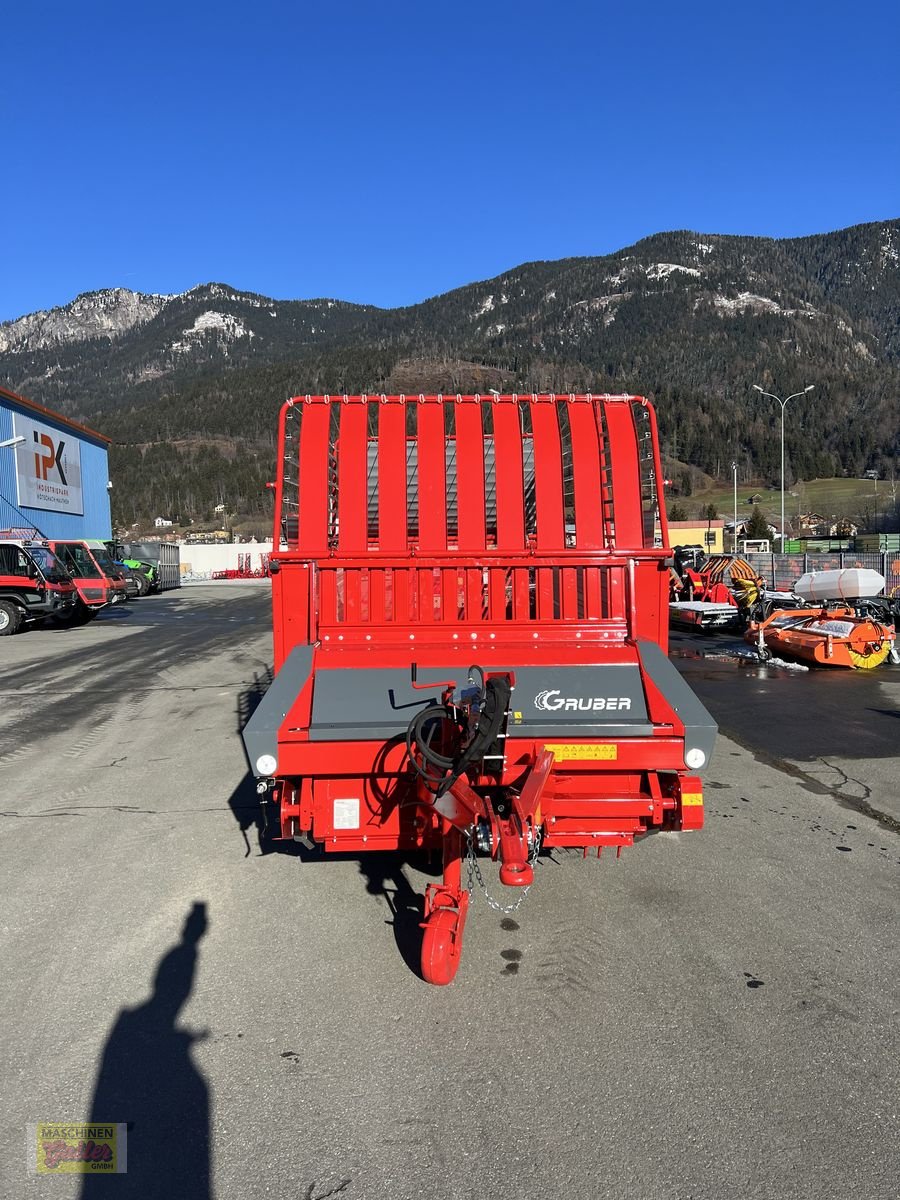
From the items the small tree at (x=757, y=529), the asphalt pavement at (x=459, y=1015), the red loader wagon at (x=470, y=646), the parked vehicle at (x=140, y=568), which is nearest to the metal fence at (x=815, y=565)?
the red loader wagon at (x=470, y=646)

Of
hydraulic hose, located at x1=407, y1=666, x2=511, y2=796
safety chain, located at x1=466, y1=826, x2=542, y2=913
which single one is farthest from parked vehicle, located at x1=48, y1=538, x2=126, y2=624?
hydraulic hose, located at x1=407, y1=666, x2=511, y2=796

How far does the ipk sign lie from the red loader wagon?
3238 centimetres

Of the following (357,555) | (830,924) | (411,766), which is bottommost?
(830,924)

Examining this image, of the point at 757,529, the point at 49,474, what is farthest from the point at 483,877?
the point at 757,529

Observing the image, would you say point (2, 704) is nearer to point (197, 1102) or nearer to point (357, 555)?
point (357, 555)

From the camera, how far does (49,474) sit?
36250mm

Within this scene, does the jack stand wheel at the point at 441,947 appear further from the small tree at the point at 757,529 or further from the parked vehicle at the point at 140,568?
the small tree at the point at 757,529

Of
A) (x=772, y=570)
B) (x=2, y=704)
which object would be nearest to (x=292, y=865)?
(x=2, y=704)

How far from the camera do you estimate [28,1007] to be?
3545mm

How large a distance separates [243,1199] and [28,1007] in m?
1.64

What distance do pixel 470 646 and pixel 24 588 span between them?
1972cm

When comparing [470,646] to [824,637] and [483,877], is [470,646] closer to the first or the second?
[483,877]

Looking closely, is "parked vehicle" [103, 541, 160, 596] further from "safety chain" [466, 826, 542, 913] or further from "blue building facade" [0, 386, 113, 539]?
"safety chain" [466, 826, 542, 913]

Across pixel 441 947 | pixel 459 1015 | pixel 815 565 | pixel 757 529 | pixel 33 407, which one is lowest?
pixel 459 1015
